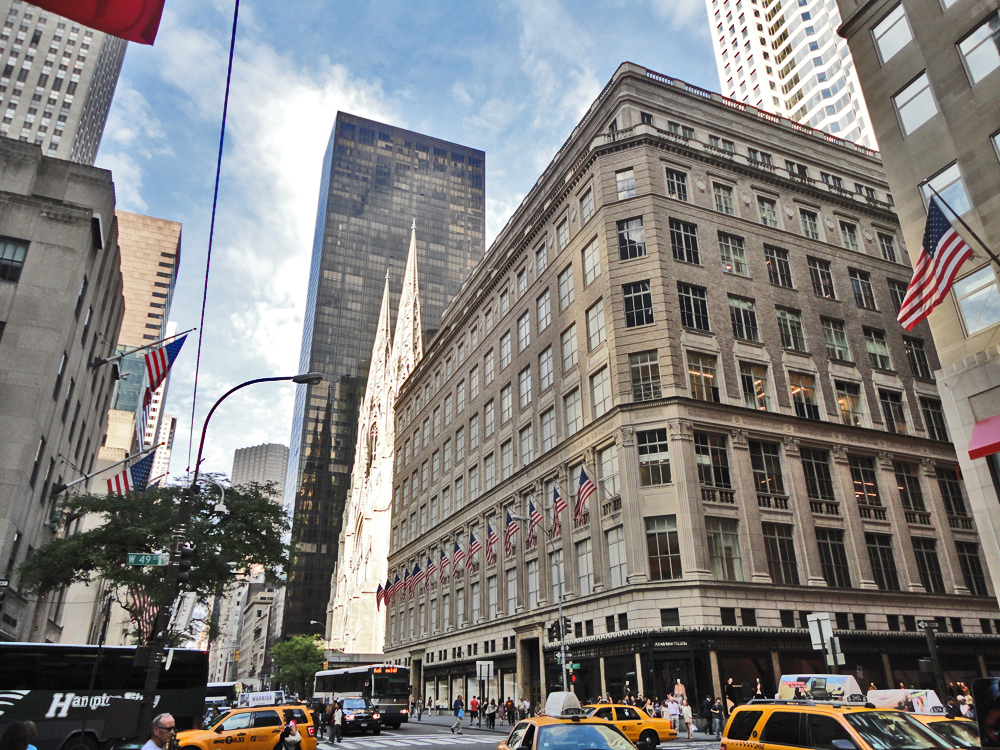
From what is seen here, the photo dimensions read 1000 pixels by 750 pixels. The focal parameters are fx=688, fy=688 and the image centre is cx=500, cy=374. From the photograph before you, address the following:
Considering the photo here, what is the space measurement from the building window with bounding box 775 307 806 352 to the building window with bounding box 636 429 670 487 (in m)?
12.3

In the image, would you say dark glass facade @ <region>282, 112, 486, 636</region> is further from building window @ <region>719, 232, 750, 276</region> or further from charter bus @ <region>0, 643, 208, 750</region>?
charter bus @ <region>0, 643, 208, 750</region>

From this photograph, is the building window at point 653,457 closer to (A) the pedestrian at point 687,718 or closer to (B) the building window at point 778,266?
(A) the pedestrian at point 687,718

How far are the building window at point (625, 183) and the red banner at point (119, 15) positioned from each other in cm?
4057

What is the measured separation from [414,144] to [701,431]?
17959cm

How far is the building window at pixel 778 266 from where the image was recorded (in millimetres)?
46000

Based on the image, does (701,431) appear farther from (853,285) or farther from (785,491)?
(853,285)

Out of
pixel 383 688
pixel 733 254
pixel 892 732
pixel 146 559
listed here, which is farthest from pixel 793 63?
pixel 146 559

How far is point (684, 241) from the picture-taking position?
43.5 m

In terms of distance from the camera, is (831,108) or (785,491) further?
(831,108)

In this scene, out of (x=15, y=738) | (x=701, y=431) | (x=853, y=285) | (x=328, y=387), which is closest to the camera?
(x=15, y=738)

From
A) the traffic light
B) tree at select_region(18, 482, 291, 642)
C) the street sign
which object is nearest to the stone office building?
tree at select_region(18, 482, 291, 642)

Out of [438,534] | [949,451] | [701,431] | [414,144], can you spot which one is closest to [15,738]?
[701,431]

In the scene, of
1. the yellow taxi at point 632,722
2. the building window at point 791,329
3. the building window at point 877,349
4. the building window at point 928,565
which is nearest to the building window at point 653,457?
the building window at point 791,329

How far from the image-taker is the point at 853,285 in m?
48.9
